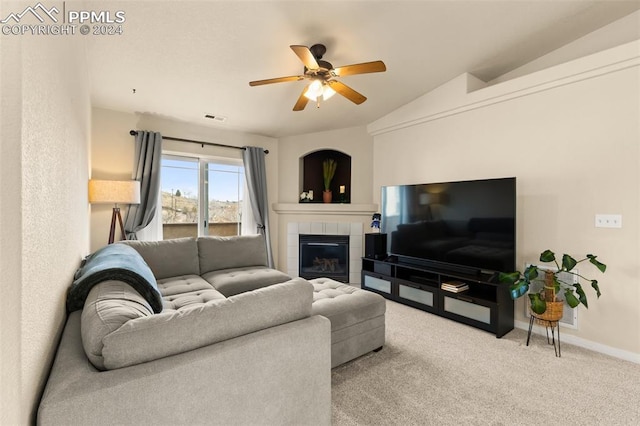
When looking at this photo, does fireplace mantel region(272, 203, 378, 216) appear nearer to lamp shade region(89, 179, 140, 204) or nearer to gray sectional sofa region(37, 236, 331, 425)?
lamp shade region(89, 179, 140, 204)

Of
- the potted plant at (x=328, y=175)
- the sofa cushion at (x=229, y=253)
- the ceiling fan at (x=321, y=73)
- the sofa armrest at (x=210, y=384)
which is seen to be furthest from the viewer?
the potted plant at (x=328, y=175)

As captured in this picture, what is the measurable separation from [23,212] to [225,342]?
782 mm

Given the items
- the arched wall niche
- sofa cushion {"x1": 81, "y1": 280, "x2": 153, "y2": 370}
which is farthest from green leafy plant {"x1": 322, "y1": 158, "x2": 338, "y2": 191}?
sofa cushion {"x1": 81, "y1": 280, "x2": 153, "y2": 370}

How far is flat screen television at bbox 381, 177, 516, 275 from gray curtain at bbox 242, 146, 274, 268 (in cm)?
202

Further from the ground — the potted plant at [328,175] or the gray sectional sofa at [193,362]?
the potted plant at [328,175]

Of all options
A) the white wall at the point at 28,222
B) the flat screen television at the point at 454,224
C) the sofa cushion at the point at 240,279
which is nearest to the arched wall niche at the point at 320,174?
the flat screen television at the point at 454,224

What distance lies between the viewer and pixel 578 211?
2.68 metres

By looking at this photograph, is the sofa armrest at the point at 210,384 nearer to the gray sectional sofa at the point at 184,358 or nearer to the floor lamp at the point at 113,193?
the gray sectional sofa at the point at 184,358

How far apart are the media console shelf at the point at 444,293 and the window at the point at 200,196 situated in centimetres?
239

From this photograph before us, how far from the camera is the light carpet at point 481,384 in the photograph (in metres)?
1.74

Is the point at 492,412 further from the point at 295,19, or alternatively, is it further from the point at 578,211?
the point at 295,19

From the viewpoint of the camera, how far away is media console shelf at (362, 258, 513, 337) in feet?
9.34

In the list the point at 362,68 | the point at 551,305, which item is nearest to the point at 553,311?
the point at 551,305

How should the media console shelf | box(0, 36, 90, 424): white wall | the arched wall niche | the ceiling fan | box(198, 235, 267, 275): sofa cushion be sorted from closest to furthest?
box(0, 36, 90, 424): white wall → the ceiling fan → the media console shelf → box(198, 235, 267, 275): sofa cushion → the arched wall niche
